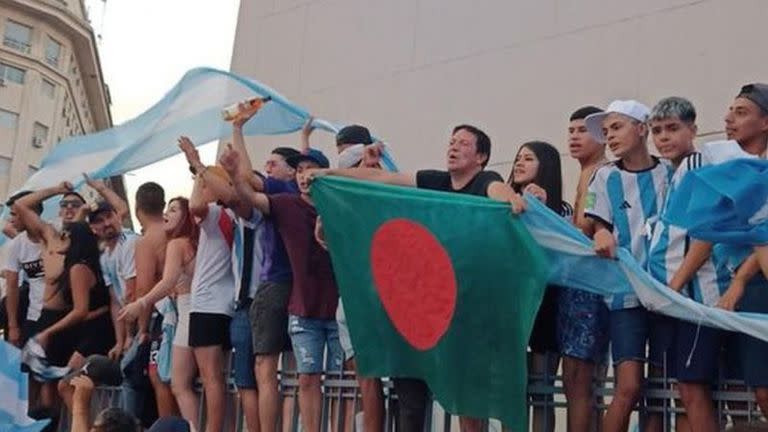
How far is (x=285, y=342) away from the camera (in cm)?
562

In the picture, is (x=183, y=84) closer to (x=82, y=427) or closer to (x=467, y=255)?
(x=82, y=427)

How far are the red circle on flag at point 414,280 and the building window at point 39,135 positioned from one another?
47.9 meters

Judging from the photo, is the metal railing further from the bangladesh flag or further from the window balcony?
the window balcony

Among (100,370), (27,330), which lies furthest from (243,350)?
(27,330)

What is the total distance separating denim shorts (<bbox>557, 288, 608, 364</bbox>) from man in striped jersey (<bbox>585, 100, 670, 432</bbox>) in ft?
A: 0.26

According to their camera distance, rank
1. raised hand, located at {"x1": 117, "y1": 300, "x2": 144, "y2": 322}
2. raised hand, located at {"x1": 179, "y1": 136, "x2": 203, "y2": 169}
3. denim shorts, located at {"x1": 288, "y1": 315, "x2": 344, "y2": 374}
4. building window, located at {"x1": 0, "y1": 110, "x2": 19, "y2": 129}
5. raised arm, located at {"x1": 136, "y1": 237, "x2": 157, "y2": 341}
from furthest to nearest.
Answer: building window, located at {"x1": 0, "y1": 110, "x2": 19, "y2": 129}
raised arm, located at {"x1": 136, "y1": 237, "x2": 157, "y2": 341}
raised hand, located at {"x1": 117, "y1": 300, "x2": 144, "y2": 322}
raised hand, located at {"x1": 179, "y1": 136, "x2": 203, "y2": 169}
denim shorts, located at {"x1": 288, "y1": 315, "x2": 344, "y2": 374}

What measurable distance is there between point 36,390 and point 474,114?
Answer: 467cm

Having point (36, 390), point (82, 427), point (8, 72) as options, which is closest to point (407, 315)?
point (82, 427)

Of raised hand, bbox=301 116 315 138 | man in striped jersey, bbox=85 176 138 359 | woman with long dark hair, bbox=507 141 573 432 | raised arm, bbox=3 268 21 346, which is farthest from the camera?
raised arm, bbox=3 268 21 346

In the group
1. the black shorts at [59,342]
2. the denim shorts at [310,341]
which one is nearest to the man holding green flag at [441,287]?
the denim shorts at [310,341]

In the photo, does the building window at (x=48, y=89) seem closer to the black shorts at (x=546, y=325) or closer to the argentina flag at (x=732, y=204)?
the black shorts at (x=546, y=325)

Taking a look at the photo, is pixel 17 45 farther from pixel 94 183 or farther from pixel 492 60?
pixel 94 183

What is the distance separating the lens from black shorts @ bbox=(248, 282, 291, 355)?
558 cm

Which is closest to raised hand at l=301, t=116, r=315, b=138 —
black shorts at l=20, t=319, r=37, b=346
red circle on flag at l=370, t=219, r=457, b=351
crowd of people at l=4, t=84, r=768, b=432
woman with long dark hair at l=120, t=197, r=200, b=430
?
crowd of people at l=4, t=84, r=768, b=432
